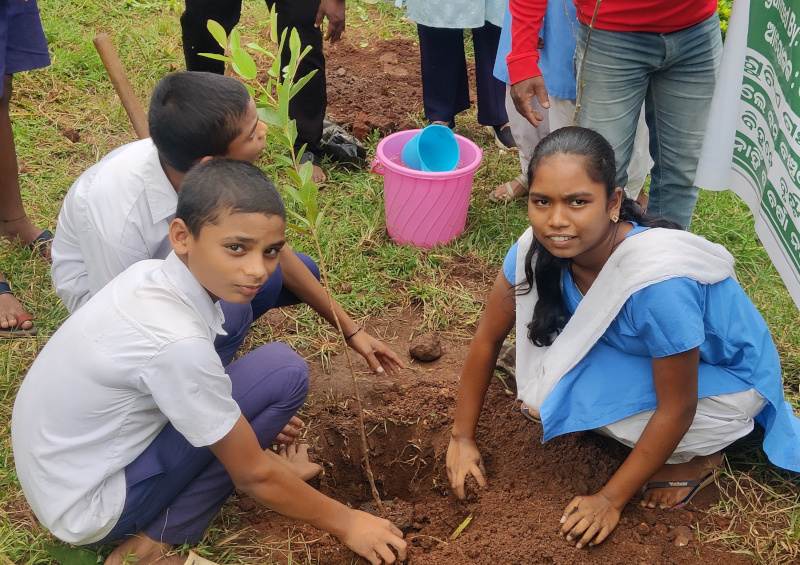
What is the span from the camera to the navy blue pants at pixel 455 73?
3725mm

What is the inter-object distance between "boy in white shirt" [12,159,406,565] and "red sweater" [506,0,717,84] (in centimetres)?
122

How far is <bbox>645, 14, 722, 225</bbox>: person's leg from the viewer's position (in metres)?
2.48

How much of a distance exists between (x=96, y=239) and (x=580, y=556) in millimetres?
1495

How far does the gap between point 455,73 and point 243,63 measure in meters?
2.35

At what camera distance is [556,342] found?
6.74ft

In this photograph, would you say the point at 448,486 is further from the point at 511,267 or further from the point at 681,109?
the point at 681,109

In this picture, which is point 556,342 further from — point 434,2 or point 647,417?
point 434,2

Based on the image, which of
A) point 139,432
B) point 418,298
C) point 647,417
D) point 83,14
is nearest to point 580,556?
point 647,417

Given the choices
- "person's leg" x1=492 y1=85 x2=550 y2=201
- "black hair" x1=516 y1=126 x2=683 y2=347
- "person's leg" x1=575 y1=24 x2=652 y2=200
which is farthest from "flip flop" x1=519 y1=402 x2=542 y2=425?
"person's leg" x1=492 y1=85 x2=550 y2=201

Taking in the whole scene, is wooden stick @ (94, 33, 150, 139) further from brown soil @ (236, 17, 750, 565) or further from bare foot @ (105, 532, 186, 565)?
bare foot @ (105, 532, 186, 565)

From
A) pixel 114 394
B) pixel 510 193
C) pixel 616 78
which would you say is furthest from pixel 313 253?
pixel 114 394

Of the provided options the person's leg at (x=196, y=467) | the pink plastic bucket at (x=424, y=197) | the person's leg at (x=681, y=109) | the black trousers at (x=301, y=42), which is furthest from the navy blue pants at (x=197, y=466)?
the black trousers at (x=301, y=42)

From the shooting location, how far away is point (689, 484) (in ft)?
6.88

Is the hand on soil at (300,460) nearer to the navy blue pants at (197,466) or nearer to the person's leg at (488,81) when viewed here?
the navy blue pants at (197,466)
